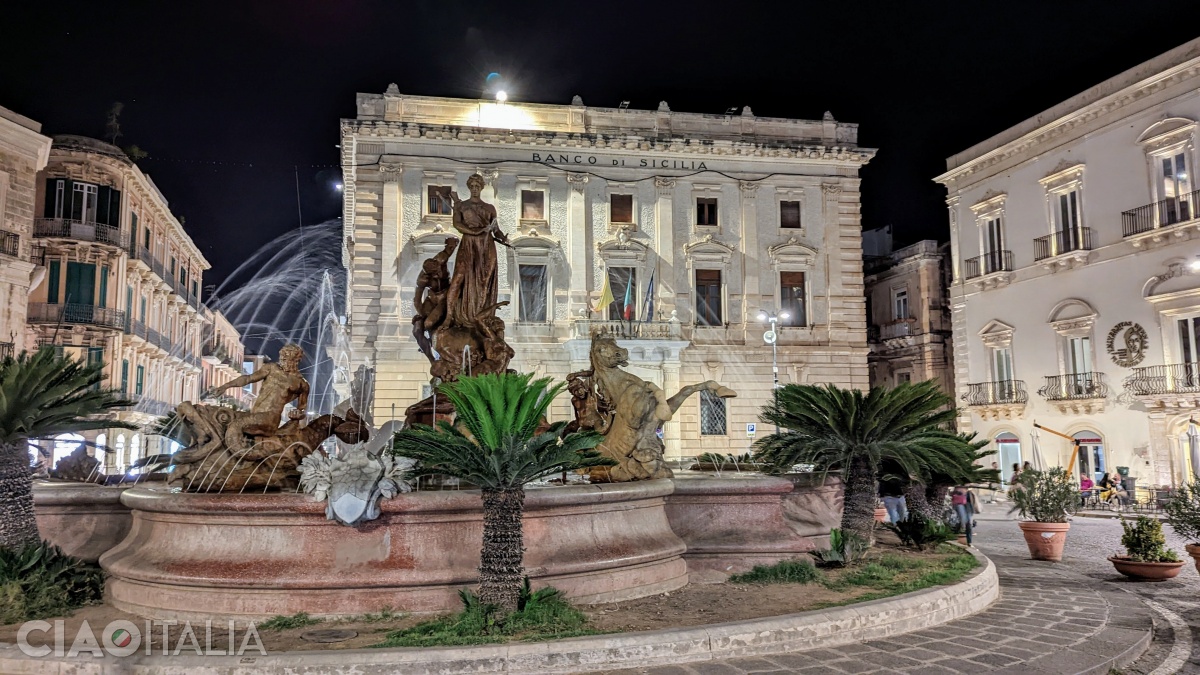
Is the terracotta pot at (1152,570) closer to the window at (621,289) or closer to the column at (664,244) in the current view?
the window at (621,289)

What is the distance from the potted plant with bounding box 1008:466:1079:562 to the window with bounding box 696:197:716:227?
66.9 ft

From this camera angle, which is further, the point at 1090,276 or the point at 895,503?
the point at 1090,276

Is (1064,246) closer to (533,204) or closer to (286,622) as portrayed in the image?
(533,204)

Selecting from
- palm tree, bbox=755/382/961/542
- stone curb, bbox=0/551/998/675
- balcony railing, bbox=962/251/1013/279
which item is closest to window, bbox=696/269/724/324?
balcony railing, bbox=962/251/1013/279

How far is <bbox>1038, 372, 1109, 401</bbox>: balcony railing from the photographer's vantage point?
2566 cm

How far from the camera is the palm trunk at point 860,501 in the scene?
9250 millimetres

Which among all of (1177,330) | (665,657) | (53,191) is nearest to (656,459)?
(665,657)

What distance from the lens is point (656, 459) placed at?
9.09m

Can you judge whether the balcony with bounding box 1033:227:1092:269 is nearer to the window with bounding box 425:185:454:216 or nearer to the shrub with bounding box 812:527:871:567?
the window with bounding box 425:185:454:216

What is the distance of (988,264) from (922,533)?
23.3m

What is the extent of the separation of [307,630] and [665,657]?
2.73 metres

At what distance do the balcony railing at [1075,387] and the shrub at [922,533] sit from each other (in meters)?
18.1

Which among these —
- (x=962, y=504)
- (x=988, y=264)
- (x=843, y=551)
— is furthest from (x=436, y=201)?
(x=843, y=551)

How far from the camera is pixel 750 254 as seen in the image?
31.5m
